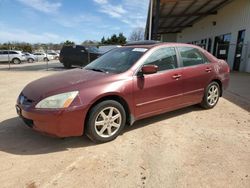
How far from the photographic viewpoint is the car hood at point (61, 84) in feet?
11.0

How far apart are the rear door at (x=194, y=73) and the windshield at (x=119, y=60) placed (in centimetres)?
101

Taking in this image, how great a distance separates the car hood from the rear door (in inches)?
69.9

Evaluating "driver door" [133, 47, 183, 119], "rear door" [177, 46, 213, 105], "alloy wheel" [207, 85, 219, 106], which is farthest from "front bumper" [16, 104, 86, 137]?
"alloy wheel" [207, 85, 219, 106]

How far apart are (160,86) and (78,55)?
13666mm

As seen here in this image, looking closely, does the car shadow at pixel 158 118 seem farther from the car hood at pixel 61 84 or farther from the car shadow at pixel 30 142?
the car hood at pixel 61 84

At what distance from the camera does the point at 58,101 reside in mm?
3246

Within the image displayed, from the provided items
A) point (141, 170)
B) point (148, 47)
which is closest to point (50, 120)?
point (141, 170)

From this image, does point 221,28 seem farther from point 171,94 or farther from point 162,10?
point 171,94

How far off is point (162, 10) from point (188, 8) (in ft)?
7.27

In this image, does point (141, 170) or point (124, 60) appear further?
point (124, 60)

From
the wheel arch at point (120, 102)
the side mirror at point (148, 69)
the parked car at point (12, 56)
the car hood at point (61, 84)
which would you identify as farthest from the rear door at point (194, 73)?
the parked car at point (12, 56)

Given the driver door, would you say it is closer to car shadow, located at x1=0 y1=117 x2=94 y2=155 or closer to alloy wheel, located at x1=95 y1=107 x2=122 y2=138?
alloy wheel, located at x1=95 y1=107 x2=122 y2=138

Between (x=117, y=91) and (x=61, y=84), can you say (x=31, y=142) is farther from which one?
(x=117, y=91)

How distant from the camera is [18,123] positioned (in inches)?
177
